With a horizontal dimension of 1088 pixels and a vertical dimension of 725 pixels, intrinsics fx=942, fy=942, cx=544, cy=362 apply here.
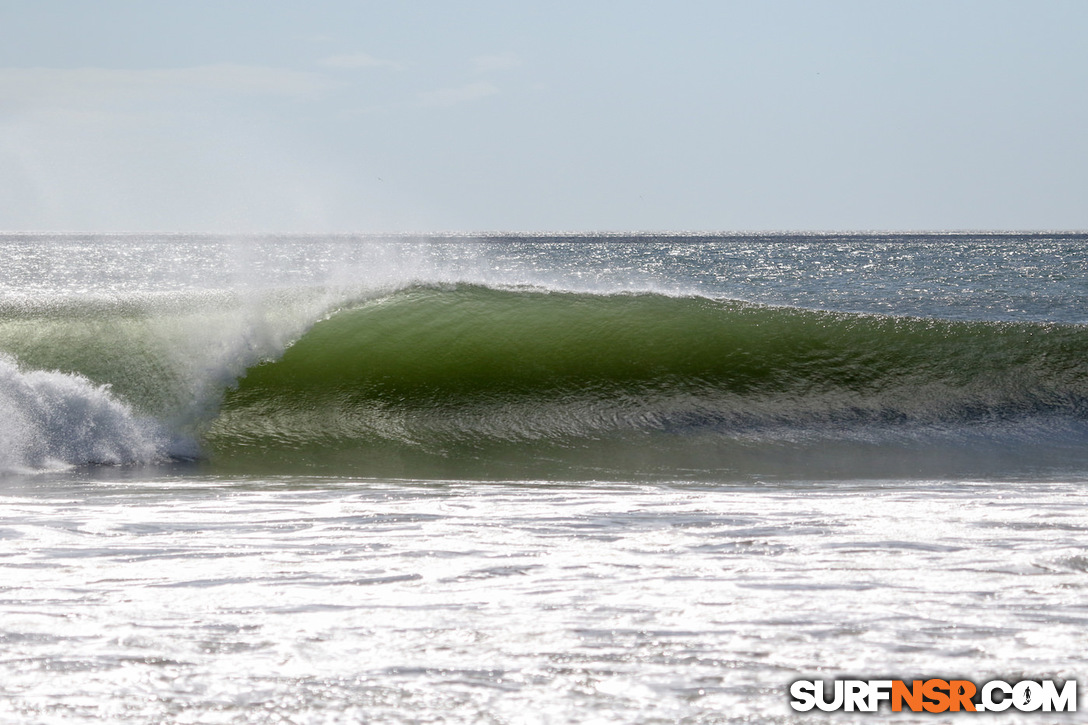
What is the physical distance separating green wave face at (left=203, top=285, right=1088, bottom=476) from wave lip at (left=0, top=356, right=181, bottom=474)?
1.82ft

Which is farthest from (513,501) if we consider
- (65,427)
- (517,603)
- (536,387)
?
(65,427)

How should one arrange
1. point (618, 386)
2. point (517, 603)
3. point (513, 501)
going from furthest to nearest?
1. point (618, 386)
2. point (513, 501)
3. point (517, 603)

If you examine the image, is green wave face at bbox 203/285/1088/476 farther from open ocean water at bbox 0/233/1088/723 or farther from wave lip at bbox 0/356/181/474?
wave lip at bbox 0/356/181/474

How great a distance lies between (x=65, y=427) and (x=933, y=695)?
245 inches

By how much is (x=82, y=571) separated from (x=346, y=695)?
5.53 feet

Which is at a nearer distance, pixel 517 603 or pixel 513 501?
pixel 517 603

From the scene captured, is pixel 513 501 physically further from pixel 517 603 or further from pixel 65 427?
pixel 65 427

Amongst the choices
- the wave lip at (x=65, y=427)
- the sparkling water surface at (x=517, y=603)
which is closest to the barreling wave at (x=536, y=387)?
the wave lip at (x=65, y=427)

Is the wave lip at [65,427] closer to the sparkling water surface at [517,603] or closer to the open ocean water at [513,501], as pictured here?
the open ocean water at [513,501]

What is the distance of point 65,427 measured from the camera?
22.3 ft

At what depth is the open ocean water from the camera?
2684mm

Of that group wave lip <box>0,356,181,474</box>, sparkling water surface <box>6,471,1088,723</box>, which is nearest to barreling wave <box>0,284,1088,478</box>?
wave lip <box>0,356,181,474</box>

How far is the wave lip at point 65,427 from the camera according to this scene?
6.47 metres

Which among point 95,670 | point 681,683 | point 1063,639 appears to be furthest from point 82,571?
point 1063,639
